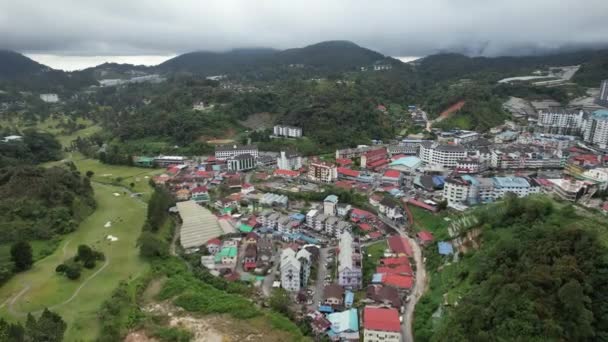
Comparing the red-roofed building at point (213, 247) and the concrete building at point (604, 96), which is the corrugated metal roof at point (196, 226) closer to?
the red-roofed building at point (213, 247)

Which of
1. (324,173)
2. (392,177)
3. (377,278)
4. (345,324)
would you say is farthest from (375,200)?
(345,324)

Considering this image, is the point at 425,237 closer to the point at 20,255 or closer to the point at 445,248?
the point at 445,248

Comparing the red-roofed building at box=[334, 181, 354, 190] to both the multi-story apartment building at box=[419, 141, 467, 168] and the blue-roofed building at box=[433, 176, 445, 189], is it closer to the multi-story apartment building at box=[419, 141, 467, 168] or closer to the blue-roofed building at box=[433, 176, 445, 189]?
the blue-roofed building at box=[433, 176, 445, 189]

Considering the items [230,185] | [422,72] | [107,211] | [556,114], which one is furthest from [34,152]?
[422,72]

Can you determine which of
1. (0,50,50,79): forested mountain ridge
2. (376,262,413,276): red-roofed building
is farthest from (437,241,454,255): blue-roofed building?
(0,50,50,79): forested mountain ridge

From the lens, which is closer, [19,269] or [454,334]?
[454,334]

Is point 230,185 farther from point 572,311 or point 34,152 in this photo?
point 34,152
